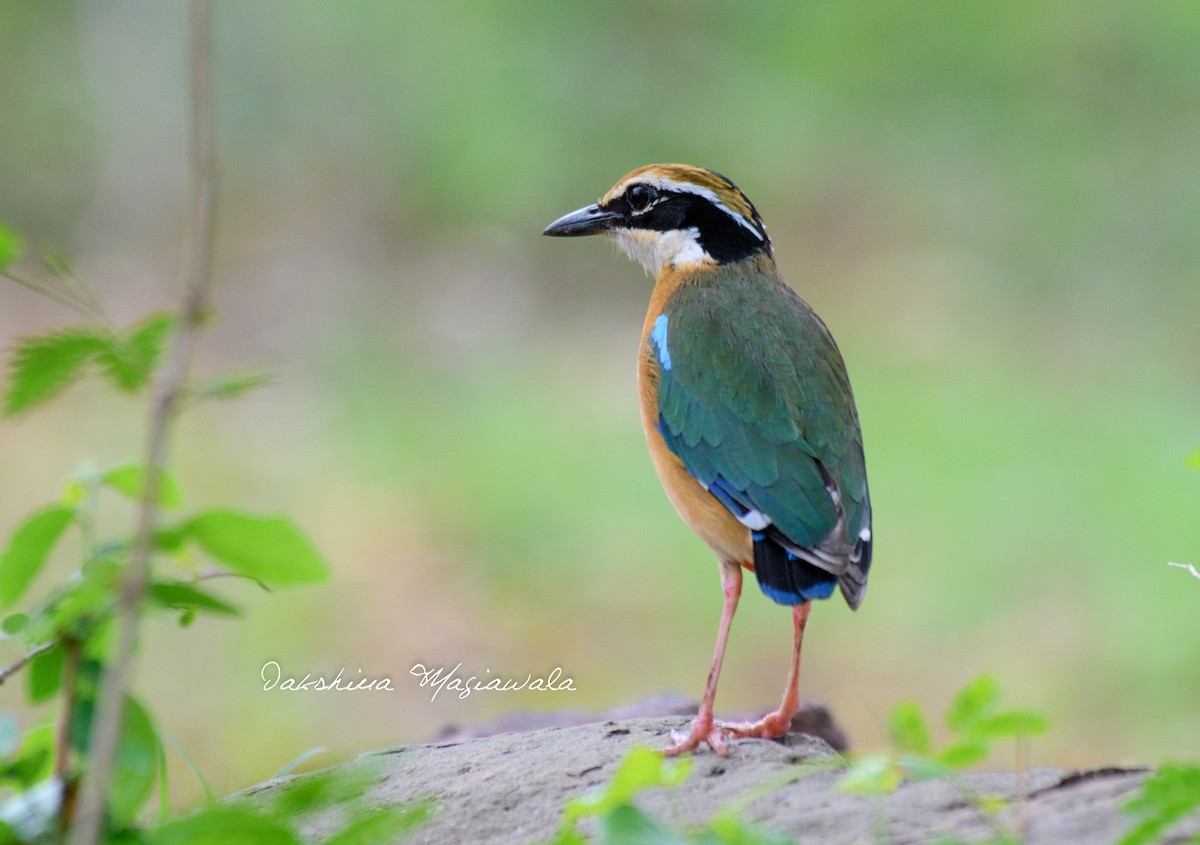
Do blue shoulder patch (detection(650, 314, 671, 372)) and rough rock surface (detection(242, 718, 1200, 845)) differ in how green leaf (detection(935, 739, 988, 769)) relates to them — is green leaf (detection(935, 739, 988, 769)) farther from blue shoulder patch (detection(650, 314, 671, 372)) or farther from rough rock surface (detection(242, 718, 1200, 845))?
blue shoulder patch (detection(650, 314, 671, 372))

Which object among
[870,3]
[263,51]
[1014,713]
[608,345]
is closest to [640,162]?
[608,345]

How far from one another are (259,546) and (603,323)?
12273mm

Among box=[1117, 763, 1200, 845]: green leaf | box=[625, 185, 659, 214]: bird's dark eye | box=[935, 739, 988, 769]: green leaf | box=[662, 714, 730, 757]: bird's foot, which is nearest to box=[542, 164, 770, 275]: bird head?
box=[625, 185, 659, 214]: bird's dark eye

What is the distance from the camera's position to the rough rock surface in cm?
274

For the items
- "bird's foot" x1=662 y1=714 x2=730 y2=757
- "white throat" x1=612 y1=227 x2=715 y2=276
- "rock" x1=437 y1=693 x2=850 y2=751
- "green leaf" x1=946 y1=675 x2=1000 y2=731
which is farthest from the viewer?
"white throat" x1=612 y1=227 x2=715 y2=276

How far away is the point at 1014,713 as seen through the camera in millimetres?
2578

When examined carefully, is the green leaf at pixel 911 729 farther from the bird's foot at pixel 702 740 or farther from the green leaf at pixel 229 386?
the green leaf at pixel 229 386

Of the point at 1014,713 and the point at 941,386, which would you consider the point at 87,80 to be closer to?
the point at 941,386

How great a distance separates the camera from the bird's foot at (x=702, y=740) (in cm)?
361

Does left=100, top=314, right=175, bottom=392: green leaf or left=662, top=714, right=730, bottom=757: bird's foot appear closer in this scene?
left=100, top=314, right=175, bottom=392: green leaf

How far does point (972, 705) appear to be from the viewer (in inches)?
107

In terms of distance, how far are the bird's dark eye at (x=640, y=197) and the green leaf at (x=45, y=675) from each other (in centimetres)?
317

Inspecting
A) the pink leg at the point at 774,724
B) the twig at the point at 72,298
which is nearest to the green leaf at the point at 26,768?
the twig at the point at 72,298

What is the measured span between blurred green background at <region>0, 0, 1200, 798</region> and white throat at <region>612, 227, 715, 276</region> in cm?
339
